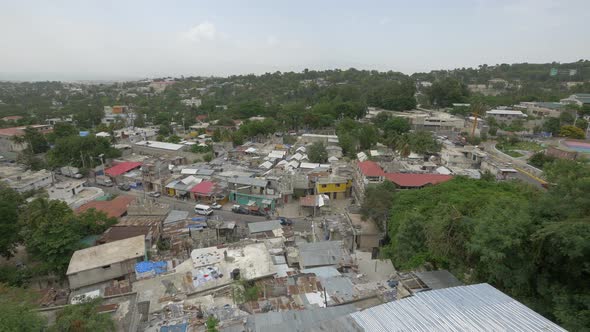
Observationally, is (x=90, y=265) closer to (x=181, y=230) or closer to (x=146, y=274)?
(x=146, y=274)

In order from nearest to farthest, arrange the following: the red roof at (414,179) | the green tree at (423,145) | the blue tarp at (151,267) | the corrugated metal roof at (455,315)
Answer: the corrugated metal roof at (455,315) < the blue tarp at (151,267) < the red roof at (414,179) < the green tree at (423,145)

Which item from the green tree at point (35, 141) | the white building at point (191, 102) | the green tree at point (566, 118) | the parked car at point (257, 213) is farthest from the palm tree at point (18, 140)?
the green tree at point (566, 118)

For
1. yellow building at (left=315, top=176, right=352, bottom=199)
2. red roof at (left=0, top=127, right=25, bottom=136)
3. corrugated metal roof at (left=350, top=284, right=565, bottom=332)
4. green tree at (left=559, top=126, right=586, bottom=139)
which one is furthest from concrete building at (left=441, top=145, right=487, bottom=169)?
red roof at (left=0, top=127, right=25, bottom=136)

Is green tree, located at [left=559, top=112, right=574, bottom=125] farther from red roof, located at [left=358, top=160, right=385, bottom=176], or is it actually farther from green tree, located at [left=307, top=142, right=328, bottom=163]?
green tree, located at [left=307, top=142, right=328, bottom=163]

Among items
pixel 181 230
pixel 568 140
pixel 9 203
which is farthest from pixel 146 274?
pixel 568 140

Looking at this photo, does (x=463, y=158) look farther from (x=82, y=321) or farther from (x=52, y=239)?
(x=52, y=239)

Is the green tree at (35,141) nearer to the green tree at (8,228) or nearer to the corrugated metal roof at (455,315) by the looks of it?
the green tree at (8,228)
